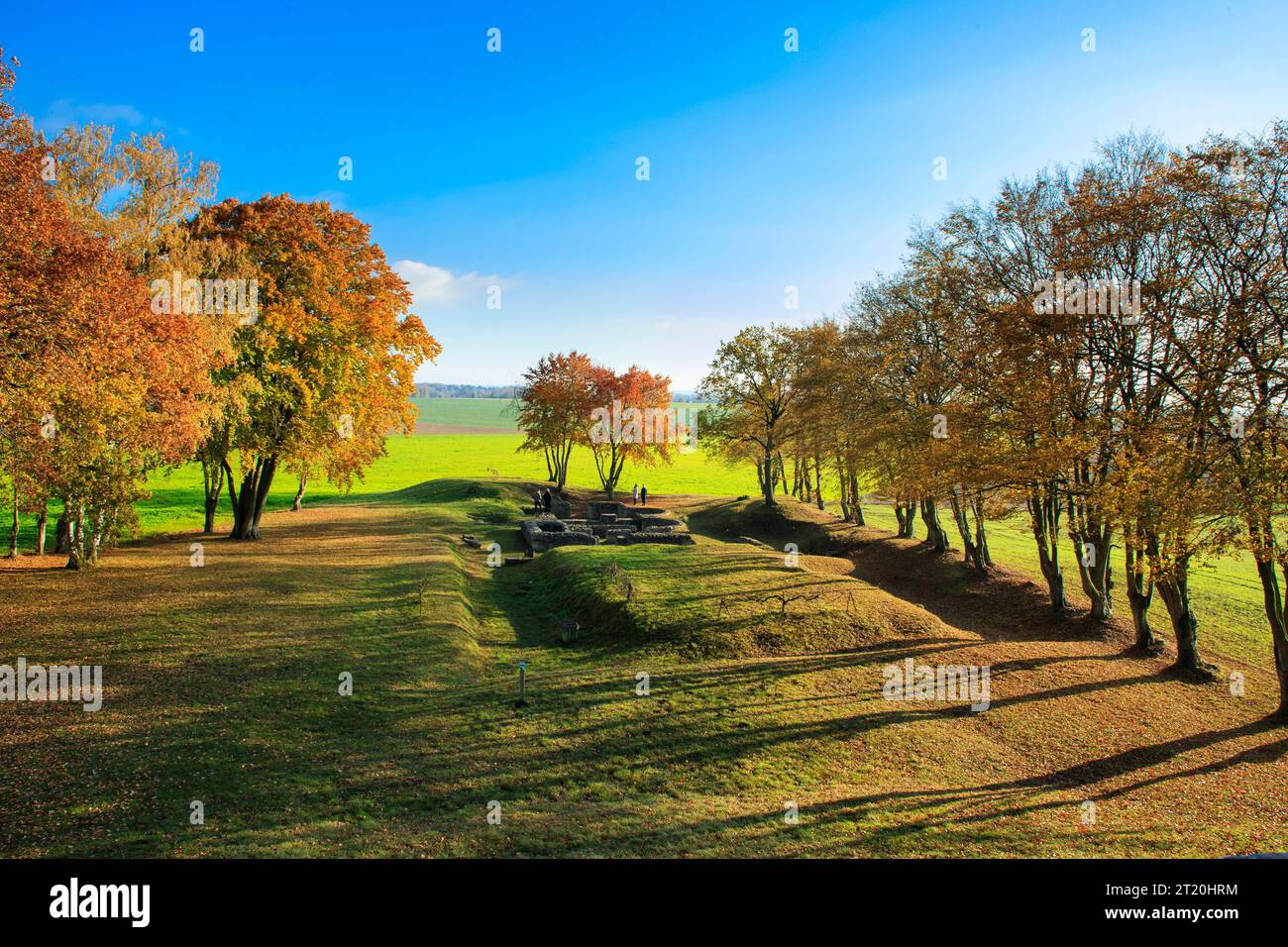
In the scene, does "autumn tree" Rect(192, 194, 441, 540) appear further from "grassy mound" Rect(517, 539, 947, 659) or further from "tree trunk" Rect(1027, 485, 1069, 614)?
"tree trunk" Rect(1027, 485, 1069, 614)

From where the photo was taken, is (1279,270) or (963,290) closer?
(1279,270)

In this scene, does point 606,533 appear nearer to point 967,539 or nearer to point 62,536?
point 967,539

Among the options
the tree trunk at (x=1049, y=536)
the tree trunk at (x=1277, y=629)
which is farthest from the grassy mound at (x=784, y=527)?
the tree trunk at (x=1277, y=629)

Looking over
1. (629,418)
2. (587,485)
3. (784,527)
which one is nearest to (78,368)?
(784,527)

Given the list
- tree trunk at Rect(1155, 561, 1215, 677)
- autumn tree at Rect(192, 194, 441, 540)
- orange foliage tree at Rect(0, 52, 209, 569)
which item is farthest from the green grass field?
autumn tree at Rect(192, 194, 441, 540)

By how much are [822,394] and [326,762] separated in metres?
35.5

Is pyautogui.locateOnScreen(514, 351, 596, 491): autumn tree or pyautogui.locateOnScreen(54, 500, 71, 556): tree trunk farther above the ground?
pyautogui.locateOnScreen(514, 351, 596, 491): autumn tree

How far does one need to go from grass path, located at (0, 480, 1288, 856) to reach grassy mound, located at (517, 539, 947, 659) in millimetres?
954

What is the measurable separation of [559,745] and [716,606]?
34.4 feet

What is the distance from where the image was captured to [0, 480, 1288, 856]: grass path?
30.7 feet

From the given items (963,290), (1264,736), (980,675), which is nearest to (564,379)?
(963,290)

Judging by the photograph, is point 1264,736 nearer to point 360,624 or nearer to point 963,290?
point 963,290
